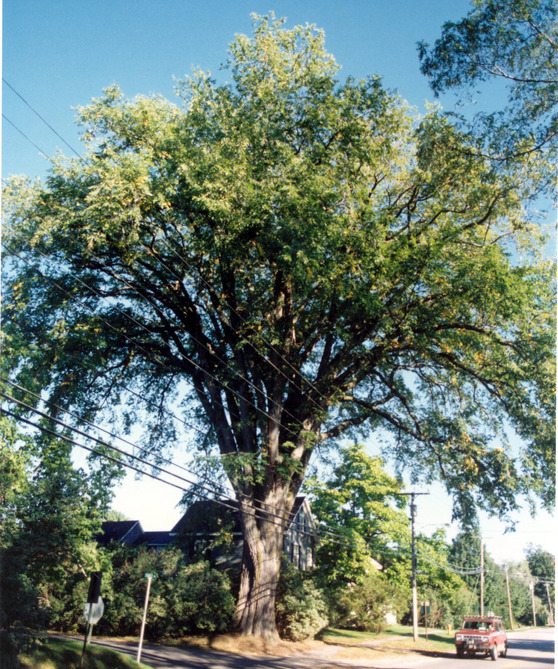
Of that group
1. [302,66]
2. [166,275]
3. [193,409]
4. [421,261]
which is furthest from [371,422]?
[302,66]

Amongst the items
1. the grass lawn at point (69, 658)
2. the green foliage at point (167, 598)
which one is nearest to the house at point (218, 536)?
the green foliage at point (167, 598)

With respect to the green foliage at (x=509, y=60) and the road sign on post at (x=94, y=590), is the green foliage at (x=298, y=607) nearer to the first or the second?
the road sign on post at (x=94, y=590)

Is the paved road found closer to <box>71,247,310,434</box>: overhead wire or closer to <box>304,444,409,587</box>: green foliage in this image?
<box>71,247,310,434</box>: overhead wire

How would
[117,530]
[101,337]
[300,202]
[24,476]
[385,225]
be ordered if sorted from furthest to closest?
[117,530] < [101,337] < [385,225] < [300,202] < [24,476]

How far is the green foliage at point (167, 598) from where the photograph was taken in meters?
20.1

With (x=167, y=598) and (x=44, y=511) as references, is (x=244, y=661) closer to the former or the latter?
(x=167, y=598)

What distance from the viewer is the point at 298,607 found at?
70.9 feet

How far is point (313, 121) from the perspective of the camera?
17.6 m

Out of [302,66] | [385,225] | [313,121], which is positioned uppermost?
[302,66]

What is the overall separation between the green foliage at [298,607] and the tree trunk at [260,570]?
316 cm

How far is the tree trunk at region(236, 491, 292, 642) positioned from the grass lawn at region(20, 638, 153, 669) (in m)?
5.61

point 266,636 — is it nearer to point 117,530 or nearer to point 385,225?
point 385,225

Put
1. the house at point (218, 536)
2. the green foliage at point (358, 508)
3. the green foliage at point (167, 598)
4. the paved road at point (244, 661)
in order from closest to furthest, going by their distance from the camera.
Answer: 1. the paved road at point (244, 661)
2. the house at point (218, 536)
3. the green foliage at point (167, 598)
4. the green foliage at point (358, 508)

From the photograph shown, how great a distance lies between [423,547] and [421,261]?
33.9m
